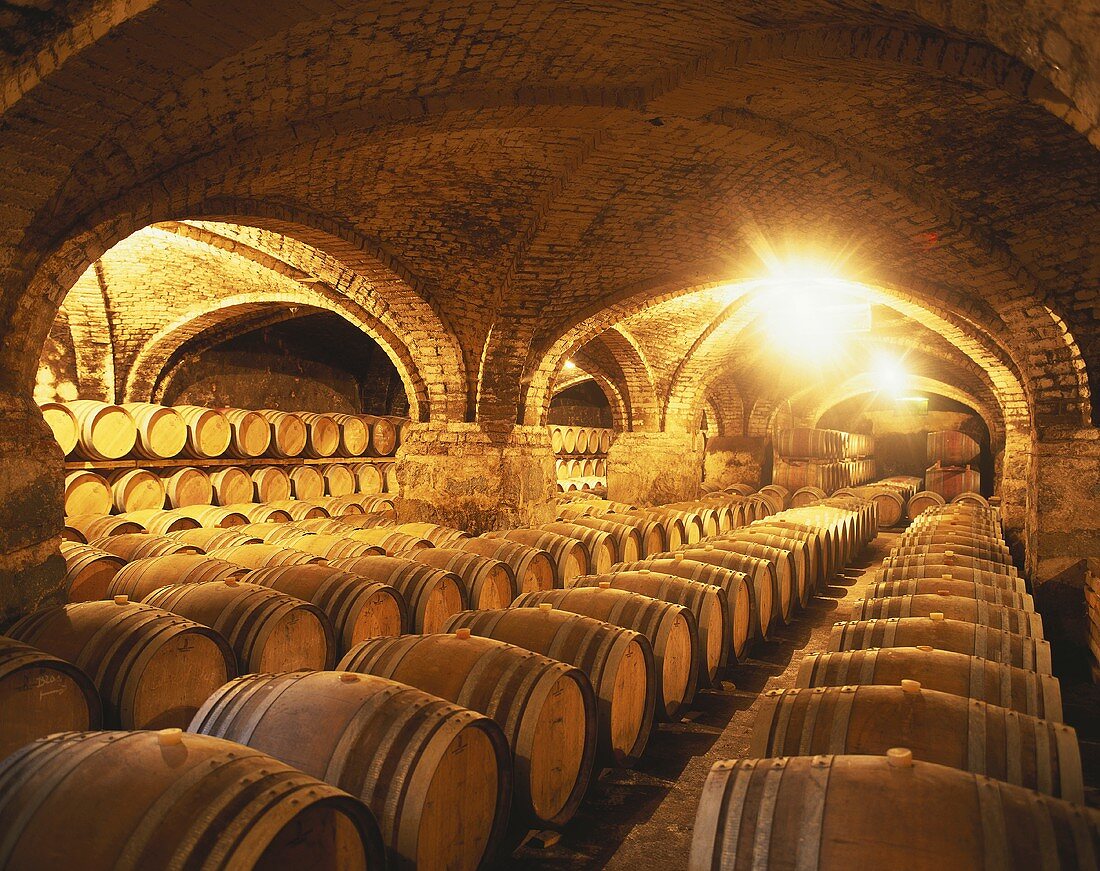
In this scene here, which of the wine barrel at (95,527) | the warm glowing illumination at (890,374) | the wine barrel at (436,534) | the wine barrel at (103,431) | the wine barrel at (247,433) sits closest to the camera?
the wine barrel at (436,534)

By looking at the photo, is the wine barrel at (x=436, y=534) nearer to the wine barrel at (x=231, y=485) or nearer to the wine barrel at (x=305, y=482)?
the wine barrel at (x=231, y=485)

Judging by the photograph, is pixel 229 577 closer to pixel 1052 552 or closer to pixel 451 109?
pixel 451 109

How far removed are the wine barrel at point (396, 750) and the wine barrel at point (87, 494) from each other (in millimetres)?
5722

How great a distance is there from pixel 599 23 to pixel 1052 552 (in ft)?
18.2

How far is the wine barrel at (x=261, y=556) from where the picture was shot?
190 inches

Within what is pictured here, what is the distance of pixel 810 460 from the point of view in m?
15.5

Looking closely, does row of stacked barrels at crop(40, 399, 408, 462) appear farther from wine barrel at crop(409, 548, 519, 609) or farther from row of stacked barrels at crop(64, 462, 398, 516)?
wine barrel at crop(409, 548, 519, 609)

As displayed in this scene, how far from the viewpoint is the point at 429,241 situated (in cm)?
717

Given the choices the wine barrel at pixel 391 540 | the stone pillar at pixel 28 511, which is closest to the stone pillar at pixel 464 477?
the wine barrel at pixel 391 540

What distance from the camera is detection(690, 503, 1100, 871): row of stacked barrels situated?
5.25 feet

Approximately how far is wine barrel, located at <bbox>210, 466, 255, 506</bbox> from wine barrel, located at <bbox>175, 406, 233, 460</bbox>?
9.4 inches

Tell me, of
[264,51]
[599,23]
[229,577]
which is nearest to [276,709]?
[229,577]

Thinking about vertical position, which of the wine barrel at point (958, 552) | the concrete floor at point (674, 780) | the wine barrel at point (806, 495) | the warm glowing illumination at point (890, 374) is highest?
the warm glowing illumination at point (890, 374)

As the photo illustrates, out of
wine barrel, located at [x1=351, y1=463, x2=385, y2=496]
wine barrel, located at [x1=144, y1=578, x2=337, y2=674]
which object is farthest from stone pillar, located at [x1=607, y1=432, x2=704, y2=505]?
wine barrel, located at [x1=144, y1=578, x2=337, y2=674]
